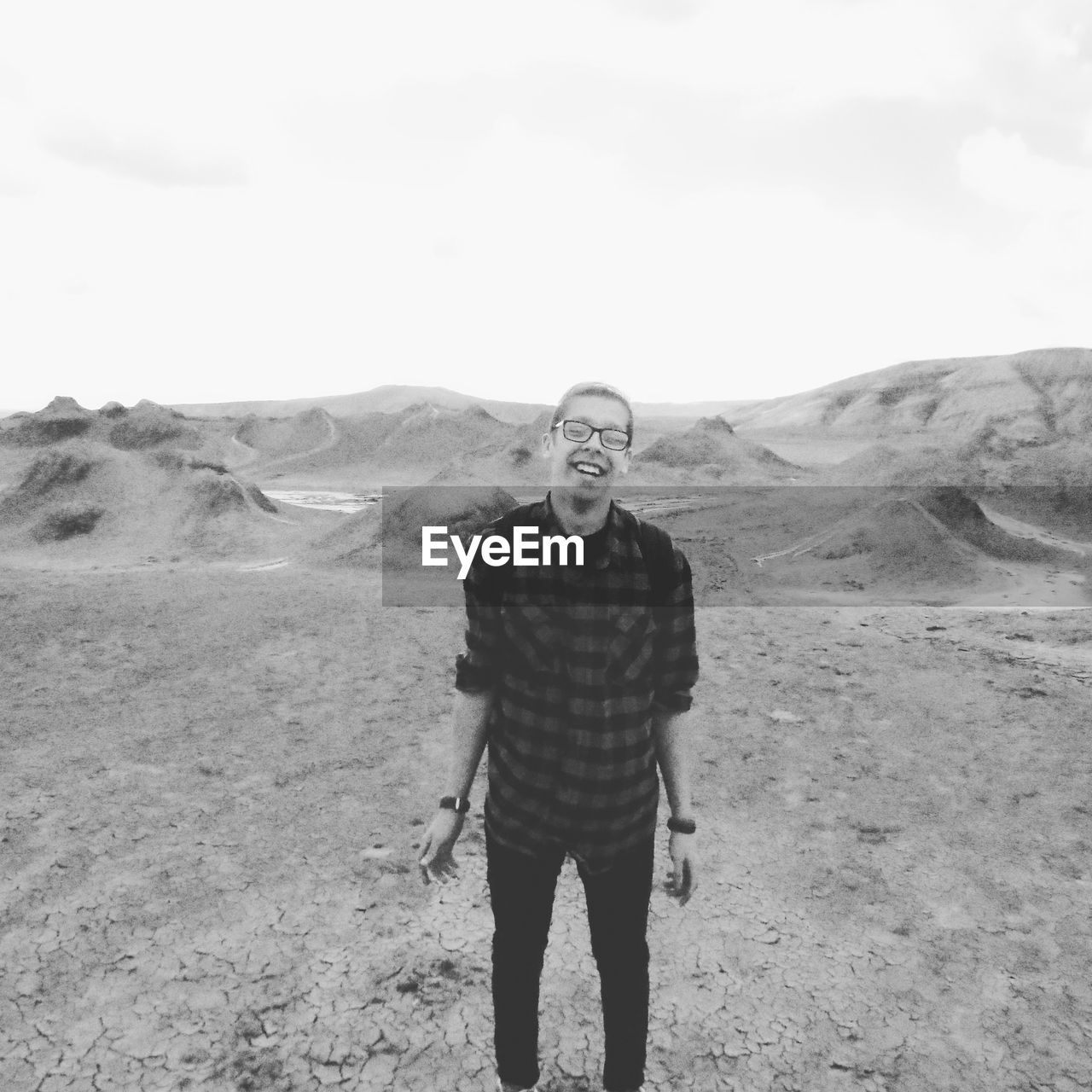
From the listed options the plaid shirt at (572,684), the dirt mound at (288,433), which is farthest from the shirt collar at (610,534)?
the dirt mound at (288,433)

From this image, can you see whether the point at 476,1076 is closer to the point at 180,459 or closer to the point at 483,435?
the point at 180,459

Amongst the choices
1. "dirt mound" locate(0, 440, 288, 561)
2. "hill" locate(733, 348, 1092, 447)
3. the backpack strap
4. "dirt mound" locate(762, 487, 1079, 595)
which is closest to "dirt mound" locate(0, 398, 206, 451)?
"dirt mound" locate(0, 440, 288, 561)

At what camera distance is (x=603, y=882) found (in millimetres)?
1730

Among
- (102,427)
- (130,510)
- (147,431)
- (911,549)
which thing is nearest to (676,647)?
(911,549)

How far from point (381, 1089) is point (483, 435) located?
4216 centimetres

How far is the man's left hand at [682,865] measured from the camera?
186 cm

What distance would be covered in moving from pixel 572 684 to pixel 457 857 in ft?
7.71

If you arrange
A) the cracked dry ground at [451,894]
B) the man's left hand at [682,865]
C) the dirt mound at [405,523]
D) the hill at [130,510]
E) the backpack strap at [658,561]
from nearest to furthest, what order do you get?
the backpack strap at [658,561], the man's left hand at [682,865], the cracked dry ground at [451,894], the dirt mound at [405,523], the hill at [130,510]

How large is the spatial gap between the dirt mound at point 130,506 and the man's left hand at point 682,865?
1405 cm

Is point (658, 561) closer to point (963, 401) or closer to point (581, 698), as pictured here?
point (581, 698)

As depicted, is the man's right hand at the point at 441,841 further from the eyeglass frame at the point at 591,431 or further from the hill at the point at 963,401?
the hill at the point at 963,401

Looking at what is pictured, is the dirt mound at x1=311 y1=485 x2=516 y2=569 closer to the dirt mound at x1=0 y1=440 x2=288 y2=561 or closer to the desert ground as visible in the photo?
the dirt mound at x1=0 y1=440 x2=288 y2=561

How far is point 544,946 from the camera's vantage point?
183 centimetres

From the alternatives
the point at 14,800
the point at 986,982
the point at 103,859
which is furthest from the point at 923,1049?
the point at 14,800
